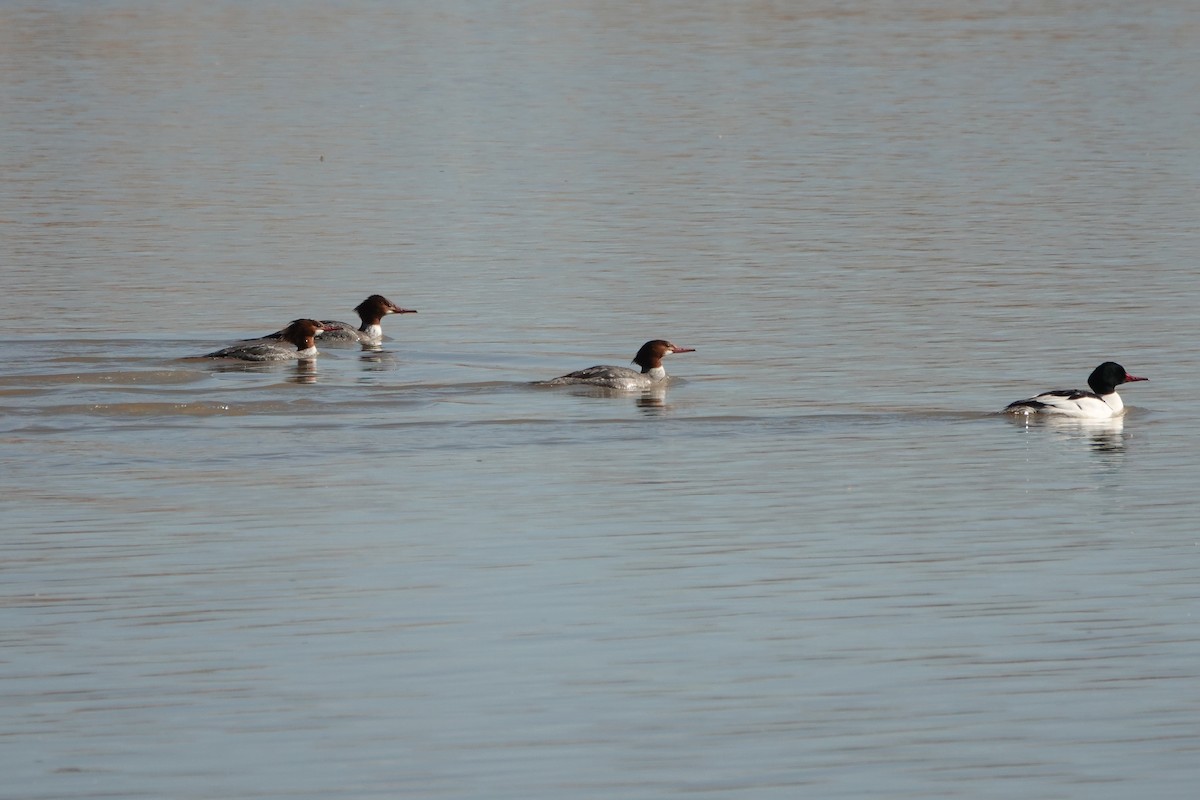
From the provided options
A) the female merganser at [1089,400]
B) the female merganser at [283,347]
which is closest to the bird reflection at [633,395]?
the female merganser at [1089,400]

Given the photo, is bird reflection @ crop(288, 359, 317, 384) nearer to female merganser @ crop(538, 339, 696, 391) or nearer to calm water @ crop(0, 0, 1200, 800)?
calm water @ crop(0, 0, 1200, 800)

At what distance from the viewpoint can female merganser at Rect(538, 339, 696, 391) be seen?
1828 cm

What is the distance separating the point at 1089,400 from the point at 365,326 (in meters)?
8.20

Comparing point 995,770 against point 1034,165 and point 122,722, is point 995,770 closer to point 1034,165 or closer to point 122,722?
point 122,722

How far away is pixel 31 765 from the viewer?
357 inches

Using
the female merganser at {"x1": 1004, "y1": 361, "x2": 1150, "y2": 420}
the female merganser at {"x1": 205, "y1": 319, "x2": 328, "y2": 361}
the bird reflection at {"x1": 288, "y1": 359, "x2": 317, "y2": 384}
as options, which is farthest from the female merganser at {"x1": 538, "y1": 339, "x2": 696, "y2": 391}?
the female merganser at {"x1": 1004, "y1": 361, "x2": 1150, "y2": 420}

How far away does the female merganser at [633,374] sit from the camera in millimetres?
18281

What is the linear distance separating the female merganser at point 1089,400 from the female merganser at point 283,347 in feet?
22.6

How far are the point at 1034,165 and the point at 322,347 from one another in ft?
52.6

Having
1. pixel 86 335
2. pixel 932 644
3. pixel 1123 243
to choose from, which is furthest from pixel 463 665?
pixel 1123 243

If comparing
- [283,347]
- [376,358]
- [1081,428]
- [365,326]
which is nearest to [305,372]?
[283,347]

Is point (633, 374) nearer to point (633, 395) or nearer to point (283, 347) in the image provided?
point (633, 395)

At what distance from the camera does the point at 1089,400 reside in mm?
17109

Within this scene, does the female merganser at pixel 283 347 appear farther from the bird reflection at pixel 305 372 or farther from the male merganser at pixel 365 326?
the male merganser at pixel 365 326
